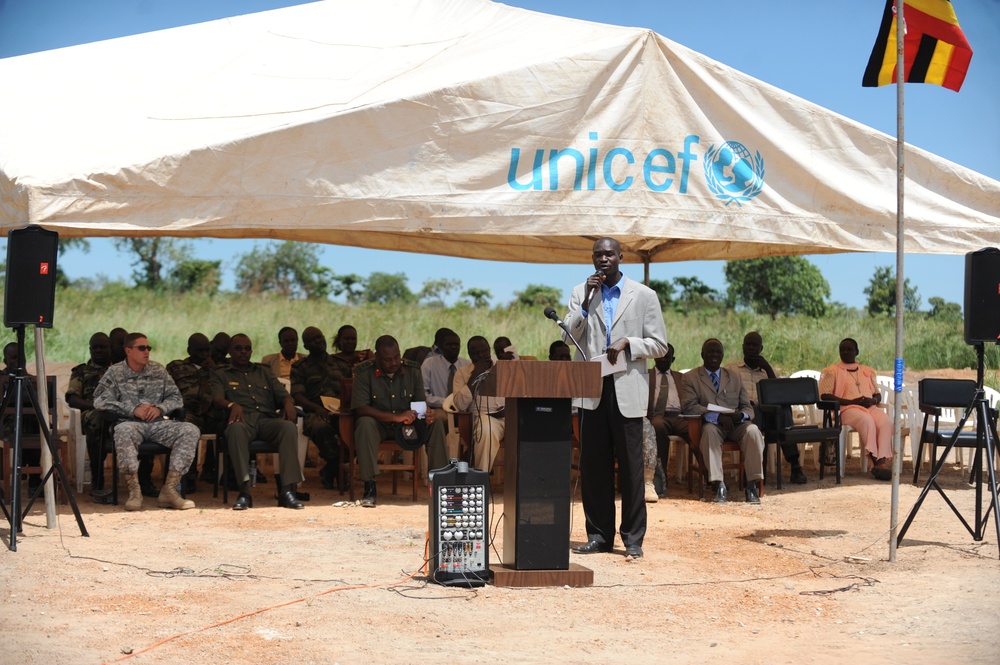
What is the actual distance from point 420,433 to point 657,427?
7.27 feet

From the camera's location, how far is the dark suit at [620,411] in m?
7.05

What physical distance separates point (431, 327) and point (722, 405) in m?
19.4

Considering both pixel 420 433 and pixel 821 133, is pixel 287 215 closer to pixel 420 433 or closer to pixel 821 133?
pixel 420 433

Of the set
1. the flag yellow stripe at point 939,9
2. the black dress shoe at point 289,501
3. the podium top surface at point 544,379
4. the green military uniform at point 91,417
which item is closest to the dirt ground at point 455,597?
the black dress shoe at point 289,501

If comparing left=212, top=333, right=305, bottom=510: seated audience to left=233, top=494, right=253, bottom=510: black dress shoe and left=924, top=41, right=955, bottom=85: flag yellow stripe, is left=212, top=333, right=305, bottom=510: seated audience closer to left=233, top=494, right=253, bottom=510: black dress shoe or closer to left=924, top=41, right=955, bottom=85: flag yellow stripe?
left=233, top=494, right=253, bottom=510: black dress shoe

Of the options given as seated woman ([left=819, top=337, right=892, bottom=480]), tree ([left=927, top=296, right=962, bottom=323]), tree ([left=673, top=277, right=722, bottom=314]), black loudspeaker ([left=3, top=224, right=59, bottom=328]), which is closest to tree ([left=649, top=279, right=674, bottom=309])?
tree ([left=673, top=277, right=722, bottom=314])

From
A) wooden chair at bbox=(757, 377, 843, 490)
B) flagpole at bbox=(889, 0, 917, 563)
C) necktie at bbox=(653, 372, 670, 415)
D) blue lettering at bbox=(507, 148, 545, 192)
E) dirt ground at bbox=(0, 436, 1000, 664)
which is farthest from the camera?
wooden chair at bbox=(757, 377, 843, 490)

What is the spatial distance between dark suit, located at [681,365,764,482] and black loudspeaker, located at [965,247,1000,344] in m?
2.89

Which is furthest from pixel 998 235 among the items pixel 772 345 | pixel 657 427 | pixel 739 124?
pixel 772 345

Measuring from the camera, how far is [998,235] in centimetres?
952

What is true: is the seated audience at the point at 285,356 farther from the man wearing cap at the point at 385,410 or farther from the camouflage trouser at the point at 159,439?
the camouflage trouser at the point at 159,439

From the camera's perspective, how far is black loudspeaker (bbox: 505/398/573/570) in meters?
6.31

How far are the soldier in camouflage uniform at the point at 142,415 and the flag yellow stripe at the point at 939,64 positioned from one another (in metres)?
6.21

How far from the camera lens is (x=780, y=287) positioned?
3516 cm
